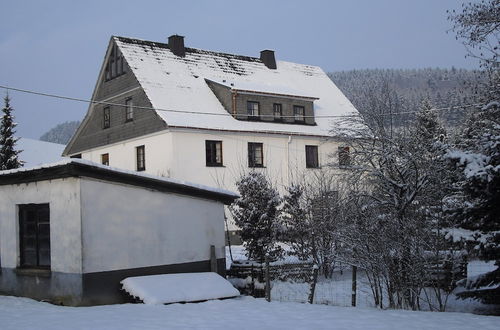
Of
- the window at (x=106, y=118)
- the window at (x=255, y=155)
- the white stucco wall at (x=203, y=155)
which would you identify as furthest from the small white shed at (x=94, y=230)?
the window at (x=106, y=118)

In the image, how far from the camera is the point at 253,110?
33188 millimetres

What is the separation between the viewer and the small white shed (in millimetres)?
13117

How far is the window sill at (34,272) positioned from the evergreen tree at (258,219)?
28.6 ft

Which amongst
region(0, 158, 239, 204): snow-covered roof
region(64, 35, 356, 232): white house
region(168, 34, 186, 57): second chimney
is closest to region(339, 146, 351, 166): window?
region(0, 158, 239, 204): snow-covered roof

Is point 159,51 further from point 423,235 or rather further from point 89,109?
point 423,235

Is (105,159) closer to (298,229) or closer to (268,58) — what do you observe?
(268,58)

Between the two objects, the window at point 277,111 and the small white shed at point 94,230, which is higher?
the window at point 277,111

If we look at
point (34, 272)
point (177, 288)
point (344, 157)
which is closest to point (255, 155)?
point (344, 157)

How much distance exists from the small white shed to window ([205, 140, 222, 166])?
14.9 m

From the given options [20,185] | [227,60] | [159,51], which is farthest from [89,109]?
[20,185]

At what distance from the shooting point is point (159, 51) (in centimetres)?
3453

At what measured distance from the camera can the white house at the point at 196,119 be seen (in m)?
30.1

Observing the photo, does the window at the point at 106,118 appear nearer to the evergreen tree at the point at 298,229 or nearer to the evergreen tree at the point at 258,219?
the evergreen tree at the point at 298,229

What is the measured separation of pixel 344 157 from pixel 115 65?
21689mm
